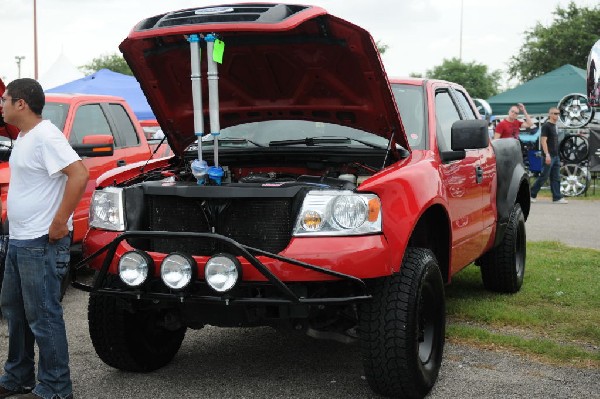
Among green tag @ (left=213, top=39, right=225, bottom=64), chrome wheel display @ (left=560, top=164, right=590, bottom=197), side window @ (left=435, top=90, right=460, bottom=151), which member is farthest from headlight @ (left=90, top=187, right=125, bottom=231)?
chrome wheel display @ (left=560, top=164, right=590, bottom=197)

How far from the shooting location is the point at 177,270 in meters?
4.03

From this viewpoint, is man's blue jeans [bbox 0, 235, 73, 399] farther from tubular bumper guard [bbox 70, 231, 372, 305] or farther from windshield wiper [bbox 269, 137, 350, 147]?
windshield wiper [bbox 269, 137, 350, 147]

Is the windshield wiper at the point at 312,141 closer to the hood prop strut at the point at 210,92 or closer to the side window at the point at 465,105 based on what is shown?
the hood prop strut at the point at 210,92

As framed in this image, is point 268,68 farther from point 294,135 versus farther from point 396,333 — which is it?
point 396,333

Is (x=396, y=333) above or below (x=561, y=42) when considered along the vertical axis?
below

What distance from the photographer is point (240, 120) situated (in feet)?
18.0

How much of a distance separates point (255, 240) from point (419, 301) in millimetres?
895

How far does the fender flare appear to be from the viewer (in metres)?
6.70

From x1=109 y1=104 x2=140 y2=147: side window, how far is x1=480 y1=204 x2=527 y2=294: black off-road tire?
402cm

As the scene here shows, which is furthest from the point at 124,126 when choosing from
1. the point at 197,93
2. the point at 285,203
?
the point at 285,203

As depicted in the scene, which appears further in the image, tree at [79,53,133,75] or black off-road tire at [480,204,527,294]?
tree at [79,53,133,75]

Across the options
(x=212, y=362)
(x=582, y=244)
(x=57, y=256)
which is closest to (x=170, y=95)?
(x=57, y=256)

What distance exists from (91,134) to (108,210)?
401 centimetres

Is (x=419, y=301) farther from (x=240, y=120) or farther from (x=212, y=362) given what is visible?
(x=240, y=120)
